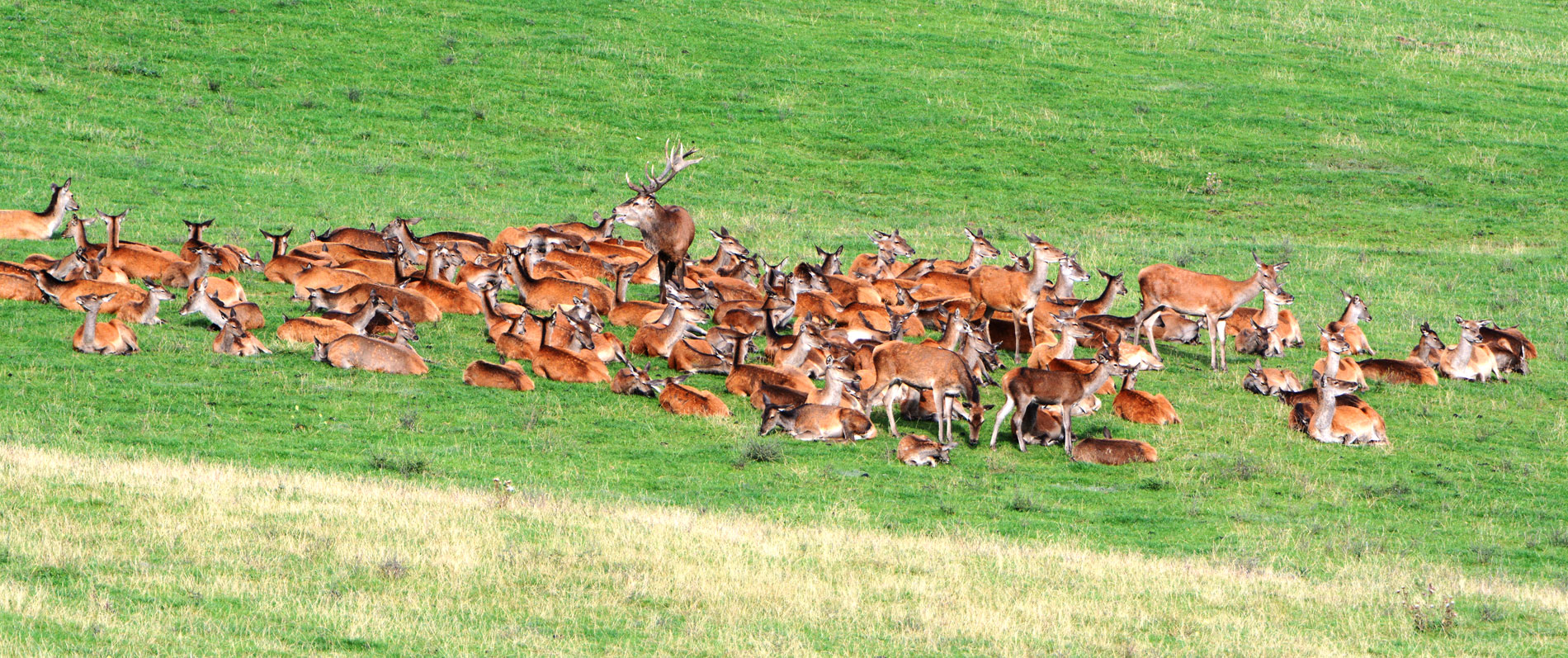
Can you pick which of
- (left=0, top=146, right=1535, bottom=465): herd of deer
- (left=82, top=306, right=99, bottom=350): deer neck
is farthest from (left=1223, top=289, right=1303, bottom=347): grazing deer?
(left=82, top=306, right=99, bottom=350): deer neck

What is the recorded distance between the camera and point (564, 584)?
30.7 ft

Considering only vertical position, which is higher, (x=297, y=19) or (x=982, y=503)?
(x=297, y=19)

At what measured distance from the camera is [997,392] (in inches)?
660

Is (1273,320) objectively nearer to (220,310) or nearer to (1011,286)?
(1011,286)

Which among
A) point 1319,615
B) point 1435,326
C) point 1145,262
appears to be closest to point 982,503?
point 1319,615

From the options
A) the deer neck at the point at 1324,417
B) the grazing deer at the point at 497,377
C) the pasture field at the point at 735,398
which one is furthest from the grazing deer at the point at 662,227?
the deer neck at the point at 1324,417

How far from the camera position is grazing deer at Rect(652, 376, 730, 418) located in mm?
14852

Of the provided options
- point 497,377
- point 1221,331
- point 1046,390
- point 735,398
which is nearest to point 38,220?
point 497,377

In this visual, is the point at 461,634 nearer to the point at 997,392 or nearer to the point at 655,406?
the point at 655,406

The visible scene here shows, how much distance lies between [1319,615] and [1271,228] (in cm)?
2356

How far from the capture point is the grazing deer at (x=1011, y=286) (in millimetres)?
19328

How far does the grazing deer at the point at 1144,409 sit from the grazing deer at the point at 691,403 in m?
4.15

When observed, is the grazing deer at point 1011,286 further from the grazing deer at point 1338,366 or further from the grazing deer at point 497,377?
the grazing deer at point 497,377

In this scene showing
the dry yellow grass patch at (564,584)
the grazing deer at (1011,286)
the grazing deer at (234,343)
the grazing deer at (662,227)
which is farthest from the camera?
the grazing deer at (662,227)
